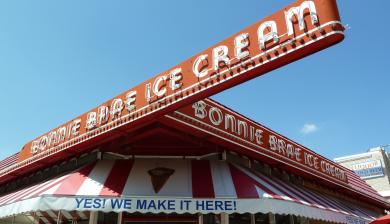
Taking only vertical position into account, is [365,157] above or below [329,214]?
above

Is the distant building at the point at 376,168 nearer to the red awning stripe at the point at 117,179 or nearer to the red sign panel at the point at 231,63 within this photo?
the red awning stripe at the point at 117,179

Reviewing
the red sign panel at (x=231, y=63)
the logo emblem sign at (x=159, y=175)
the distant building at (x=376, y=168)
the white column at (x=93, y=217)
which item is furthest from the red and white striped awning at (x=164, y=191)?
the distant building at (x=376, y=168)

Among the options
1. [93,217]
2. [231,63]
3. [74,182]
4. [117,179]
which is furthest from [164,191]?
[231,63]

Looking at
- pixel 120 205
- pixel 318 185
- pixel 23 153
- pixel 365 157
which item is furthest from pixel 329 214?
pixel 365 157

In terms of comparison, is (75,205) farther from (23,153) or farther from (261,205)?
(23,153)

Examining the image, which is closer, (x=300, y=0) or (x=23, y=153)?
(x=300, y=0)

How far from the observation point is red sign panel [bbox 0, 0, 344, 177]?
452cm

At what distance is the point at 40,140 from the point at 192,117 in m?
5.29

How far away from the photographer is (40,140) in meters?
10.1

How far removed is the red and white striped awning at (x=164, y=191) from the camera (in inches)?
269

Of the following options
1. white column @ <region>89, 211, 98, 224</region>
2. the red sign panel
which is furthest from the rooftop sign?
white column @ <region>89, 211, 98, 224</region>

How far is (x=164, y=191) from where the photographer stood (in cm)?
732

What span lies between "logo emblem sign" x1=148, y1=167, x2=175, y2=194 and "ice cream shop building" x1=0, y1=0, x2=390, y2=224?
2 cm

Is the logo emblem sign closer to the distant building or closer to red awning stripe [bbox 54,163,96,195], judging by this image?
red awning stripe [bbox 54,163,96,195]
